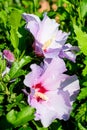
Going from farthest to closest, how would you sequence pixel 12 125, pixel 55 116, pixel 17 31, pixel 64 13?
pixel 64 13 → pixel 17 31 → pixel 55 116 → pixel 12 125

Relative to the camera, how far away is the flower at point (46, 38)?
1448mm

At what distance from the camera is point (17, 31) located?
1531mm

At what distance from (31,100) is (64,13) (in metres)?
0.69

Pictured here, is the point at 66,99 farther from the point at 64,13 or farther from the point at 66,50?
the point at 64,13

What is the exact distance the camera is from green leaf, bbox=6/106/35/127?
1255mm

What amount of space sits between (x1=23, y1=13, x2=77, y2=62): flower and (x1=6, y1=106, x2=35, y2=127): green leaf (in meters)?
0.24

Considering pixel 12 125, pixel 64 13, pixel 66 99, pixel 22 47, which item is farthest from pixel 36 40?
pixel 64 13

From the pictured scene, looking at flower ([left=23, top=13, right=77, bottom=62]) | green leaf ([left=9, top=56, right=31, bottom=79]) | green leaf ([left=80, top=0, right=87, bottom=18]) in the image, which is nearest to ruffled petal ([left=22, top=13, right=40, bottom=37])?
flower ([left=23, top=13, right=77, bottom=62])

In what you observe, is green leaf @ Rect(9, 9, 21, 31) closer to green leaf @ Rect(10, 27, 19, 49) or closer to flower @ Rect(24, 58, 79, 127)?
green leaf @ Rect(10, 27, 19, 49)

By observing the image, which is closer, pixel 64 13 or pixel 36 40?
pixel 36 40

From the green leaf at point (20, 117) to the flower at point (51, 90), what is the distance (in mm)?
83

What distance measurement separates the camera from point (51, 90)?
152 centimetres

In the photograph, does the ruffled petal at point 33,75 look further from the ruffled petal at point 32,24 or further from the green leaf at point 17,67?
the ruffled petal at point 32,24

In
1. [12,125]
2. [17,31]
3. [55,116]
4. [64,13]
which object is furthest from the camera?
[64,13]
